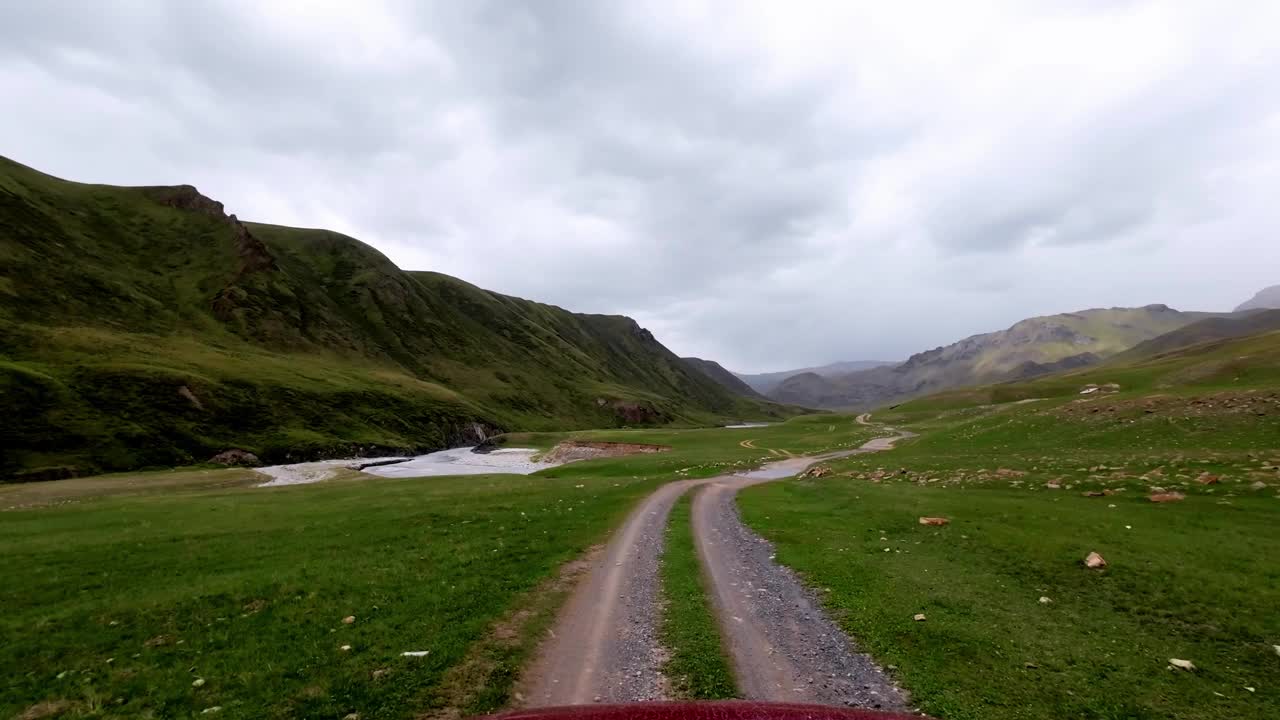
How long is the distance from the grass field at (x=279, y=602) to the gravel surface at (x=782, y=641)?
326 cm

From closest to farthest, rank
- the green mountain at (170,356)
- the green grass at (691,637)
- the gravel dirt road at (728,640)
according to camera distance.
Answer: the gravel dirt road at (728,640), the green grass at (691,637), the green mountain at (170,356)

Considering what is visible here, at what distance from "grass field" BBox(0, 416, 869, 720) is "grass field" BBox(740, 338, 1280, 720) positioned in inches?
314

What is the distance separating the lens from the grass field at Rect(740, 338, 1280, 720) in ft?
32.0

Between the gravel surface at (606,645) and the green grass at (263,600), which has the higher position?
the green grass at (263,600)

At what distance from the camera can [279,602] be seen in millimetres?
15422

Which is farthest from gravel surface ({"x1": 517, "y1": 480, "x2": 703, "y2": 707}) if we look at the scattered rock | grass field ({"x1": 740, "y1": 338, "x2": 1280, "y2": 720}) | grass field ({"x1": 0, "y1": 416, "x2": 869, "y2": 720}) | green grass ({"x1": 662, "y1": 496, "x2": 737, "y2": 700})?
the scattered rock

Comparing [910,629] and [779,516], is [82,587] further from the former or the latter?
[779,516]

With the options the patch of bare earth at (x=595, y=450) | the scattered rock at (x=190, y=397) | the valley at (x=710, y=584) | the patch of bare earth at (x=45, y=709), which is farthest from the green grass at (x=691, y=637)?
the scattered rock at (x=190, y=397)

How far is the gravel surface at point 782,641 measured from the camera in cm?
978

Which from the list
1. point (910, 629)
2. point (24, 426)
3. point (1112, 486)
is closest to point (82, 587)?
point (910, 629)

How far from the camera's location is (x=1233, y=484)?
2441 centimetres

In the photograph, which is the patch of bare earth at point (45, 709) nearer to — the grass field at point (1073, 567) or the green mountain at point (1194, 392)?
the grass field at point (1073, 567)

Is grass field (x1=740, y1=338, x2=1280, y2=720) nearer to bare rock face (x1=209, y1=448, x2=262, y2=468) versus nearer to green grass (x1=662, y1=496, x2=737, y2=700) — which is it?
green grass (x1=662, y1=496, x2=737, y2=700)

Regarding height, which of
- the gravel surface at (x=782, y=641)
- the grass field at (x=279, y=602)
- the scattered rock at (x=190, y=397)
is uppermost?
the scattered rock at (x=190, y=397)
